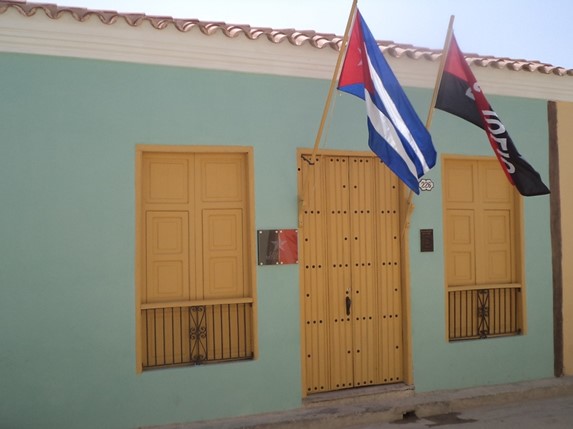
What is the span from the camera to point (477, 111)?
5230mm

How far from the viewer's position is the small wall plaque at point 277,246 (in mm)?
5488

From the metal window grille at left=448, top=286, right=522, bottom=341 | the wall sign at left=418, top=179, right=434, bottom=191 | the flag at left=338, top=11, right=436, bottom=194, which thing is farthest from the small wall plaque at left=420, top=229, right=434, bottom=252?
the flag at left=338, top=11, right=436, bottom=194

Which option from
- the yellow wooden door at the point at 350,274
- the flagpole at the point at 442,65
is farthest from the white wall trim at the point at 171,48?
the yellow wooden door at the point at 350,274

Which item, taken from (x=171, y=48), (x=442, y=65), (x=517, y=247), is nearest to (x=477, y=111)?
(x=442, y=65)

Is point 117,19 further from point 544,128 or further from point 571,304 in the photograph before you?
point 571,304

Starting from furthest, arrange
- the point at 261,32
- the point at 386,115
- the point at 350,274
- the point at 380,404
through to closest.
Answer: the point at 350,274, the point at 380,404, the point at 261,32, the point at 386,115

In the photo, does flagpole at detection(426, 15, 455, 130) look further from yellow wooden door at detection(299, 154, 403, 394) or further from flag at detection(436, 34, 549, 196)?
yellow wooden door at detection(299, 154, 403, 394)

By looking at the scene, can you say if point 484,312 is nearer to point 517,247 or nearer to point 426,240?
point 517,247

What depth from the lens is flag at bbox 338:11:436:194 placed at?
475cm

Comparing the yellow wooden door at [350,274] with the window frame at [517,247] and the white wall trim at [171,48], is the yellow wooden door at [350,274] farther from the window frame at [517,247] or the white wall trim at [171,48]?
the white wall trim at [171,48]

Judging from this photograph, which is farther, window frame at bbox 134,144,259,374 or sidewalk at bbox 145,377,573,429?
sidewalk at bbox 145,377,573,429

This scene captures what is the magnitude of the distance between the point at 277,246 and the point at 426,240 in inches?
67.8

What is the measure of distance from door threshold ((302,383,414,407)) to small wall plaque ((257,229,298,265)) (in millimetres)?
1386

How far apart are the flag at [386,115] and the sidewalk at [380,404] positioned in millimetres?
2306
